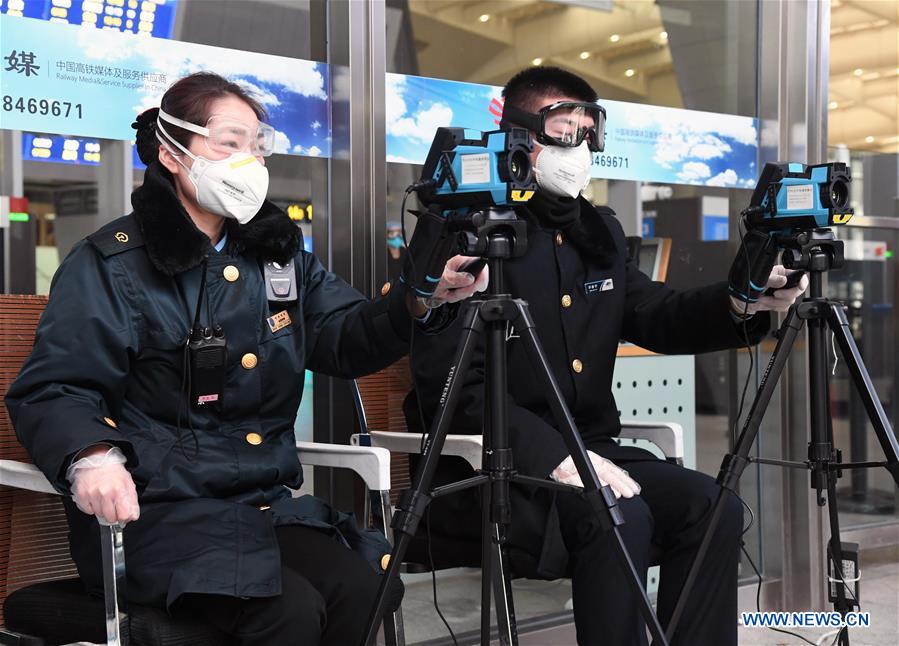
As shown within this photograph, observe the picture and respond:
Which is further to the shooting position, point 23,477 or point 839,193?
point 839,193

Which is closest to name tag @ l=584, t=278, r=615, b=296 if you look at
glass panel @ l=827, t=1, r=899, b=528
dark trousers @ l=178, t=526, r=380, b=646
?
dark trousers @ l=178, t=526, r=380, b=646

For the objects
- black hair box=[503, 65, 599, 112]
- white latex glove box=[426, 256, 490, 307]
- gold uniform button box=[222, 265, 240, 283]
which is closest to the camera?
white latex glove box=[426, 256, 490, 307]

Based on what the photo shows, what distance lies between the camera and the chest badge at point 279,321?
6.99 ft

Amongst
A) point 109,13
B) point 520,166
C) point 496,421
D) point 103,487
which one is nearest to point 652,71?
point 109,13

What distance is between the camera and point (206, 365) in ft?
6.41

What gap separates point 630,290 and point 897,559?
2180mm

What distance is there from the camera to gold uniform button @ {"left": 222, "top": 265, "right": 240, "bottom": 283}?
207cm

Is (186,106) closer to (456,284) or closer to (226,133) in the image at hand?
(226,133)

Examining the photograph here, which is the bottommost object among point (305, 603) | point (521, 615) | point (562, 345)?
point (521, 615)

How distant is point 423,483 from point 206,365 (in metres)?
0.48

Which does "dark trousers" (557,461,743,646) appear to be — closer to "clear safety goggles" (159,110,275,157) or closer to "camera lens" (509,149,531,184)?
"camera lens" (509,149,531,184)

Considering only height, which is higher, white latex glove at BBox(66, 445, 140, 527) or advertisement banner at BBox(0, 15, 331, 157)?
advertisement banner at BBox(0, 15, 331, 157)

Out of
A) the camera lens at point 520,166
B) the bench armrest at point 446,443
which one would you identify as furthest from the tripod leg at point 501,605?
the camera lens at point 520,166

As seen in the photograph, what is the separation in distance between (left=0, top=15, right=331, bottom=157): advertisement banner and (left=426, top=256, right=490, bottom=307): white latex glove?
946 mm
